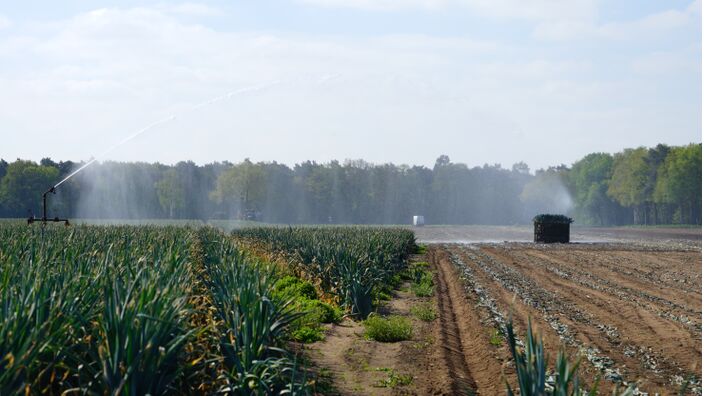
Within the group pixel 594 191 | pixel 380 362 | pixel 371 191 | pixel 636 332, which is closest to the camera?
pixel 380 362

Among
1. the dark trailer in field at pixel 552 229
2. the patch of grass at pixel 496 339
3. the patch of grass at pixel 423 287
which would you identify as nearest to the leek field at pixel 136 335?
the patch of grass at pixel 496 339

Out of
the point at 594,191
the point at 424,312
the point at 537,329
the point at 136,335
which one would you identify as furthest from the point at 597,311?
the point at 594,191

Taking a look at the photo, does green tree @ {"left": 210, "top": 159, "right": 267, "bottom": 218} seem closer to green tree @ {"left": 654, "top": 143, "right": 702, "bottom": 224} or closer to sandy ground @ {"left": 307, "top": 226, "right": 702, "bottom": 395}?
green tree @ {"left": 654, "top": 143, "right": 702, "bottom": 224}

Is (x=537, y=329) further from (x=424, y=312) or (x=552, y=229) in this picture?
(x=552, y=229)

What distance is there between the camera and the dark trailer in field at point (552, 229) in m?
54.2

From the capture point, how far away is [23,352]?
5824 millimetres

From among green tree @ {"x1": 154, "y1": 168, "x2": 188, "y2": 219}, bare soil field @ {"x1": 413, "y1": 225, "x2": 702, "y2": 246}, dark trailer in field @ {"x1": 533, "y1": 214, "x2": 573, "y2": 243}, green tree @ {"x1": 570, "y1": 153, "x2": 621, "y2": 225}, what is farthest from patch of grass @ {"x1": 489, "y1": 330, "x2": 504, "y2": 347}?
green tree @ {"x1": 570, "y1": 153, "x2": 621, "y2": 225}

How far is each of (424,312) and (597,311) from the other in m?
3.63

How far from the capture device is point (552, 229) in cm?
5444

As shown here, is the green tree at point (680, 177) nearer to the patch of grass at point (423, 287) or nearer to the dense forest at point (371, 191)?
the dense forest at point (371, 191)

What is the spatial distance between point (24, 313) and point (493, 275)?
21049 millimetres

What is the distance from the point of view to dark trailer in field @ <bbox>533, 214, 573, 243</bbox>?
5419cm

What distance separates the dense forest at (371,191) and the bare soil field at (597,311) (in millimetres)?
51696

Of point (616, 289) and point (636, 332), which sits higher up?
point (616, 289)
